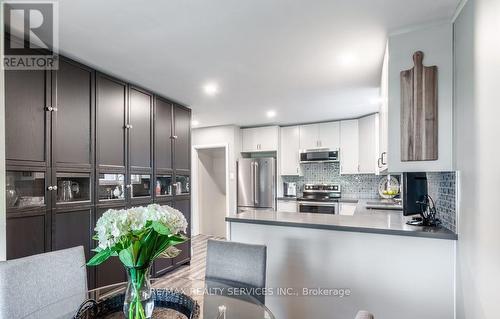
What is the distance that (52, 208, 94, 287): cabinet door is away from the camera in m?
2.19

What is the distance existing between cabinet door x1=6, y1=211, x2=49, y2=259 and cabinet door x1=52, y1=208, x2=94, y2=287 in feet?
0.30

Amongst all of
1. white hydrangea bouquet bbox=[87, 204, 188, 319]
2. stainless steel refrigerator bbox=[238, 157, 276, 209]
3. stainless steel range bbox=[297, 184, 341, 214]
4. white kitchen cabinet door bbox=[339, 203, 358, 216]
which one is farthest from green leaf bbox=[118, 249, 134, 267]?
stainless steel refrigerator bbox=[238, 157, 276, 209]

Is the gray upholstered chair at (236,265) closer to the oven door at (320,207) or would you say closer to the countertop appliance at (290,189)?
the oven door at (320,207)

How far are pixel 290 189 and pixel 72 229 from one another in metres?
4.02

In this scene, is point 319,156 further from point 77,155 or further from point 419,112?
point 77,155

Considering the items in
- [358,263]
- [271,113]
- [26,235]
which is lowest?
[358,263]

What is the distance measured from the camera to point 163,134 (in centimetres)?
350

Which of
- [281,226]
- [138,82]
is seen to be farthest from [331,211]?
[138,82]

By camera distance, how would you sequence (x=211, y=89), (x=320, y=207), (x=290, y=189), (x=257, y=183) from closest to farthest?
(x=211, y=89) < (x=320, y=207) < (x=257, y=183) < (x=290, y=189)

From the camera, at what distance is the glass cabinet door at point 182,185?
3761 millimetres

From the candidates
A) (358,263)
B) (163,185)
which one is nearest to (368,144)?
(358,263)

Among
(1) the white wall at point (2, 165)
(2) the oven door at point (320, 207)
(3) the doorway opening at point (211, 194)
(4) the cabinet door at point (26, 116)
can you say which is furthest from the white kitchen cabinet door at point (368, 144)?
(1) the white wall at point (2, 165)

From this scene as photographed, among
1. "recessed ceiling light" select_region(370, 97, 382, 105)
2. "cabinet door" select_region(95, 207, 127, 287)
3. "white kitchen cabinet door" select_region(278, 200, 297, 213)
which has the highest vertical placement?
"recessed ceiling light" select_region(370, 97, 382, 105)

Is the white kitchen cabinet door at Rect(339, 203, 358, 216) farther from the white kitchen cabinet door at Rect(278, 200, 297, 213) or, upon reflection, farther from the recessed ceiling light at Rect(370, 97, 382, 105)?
the recessed ceiling light at Rect(370, 97, 382, 105)
